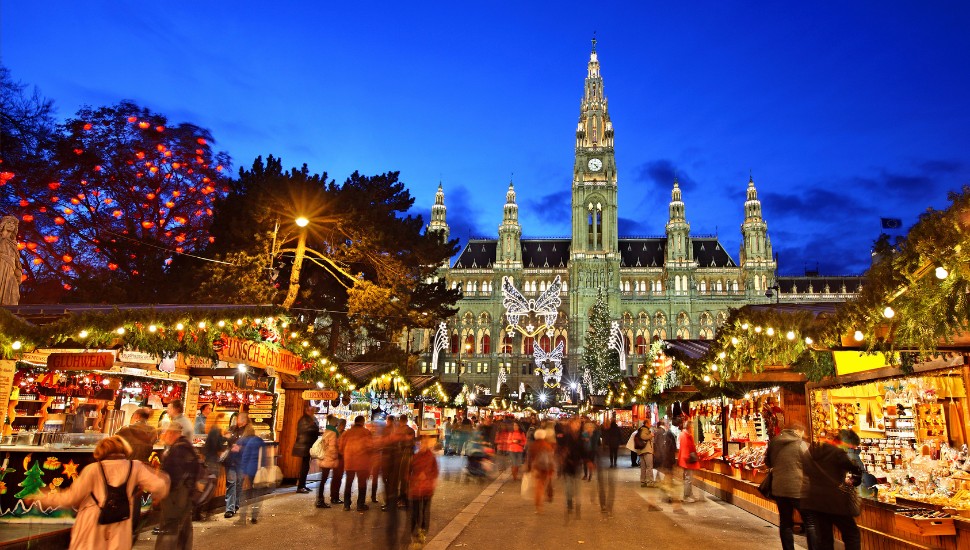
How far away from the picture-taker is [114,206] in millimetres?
18688

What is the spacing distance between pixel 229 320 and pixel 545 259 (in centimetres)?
7406

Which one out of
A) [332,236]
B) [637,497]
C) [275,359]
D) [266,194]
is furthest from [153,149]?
[637,497]

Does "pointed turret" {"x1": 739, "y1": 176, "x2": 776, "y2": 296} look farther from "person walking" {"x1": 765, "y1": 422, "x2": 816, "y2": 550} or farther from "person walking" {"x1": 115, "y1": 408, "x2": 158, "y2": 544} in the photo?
"person walking" {"x1": 115, "y1": 408, "x2": 158, "y2": 544}

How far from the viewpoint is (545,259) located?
270 feet

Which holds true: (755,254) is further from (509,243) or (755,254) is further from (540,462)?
(540,462)

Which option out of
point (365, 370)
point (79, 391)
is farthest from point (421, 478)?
point (365, 370)

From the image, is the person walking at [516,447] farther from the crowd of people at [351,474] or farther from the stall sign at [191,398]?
the stall sign at [191,398]

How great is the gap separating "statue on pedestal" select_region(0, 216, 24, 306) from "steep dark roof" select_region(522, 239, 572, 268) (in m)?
72.4

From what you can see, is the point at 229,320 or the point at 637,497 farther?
the point at 637,497

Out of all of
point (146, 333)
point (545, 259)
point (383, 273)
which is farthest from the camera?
point (545, 259)

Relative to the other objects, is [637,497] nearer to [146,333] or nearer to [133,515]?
[146,333]

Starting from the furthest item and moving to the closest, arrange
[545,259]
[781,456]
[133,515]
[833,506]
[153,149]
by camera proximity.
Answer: [545,259] < [153,149] < [781,456] < [833,506] < [133,515]

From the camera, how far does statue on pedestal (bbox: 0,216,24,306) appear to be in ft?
28.4

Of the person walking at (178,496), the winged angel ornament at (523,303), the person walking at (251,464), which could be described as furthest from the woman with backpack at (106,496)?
the winged angel ornament at (523,303)
